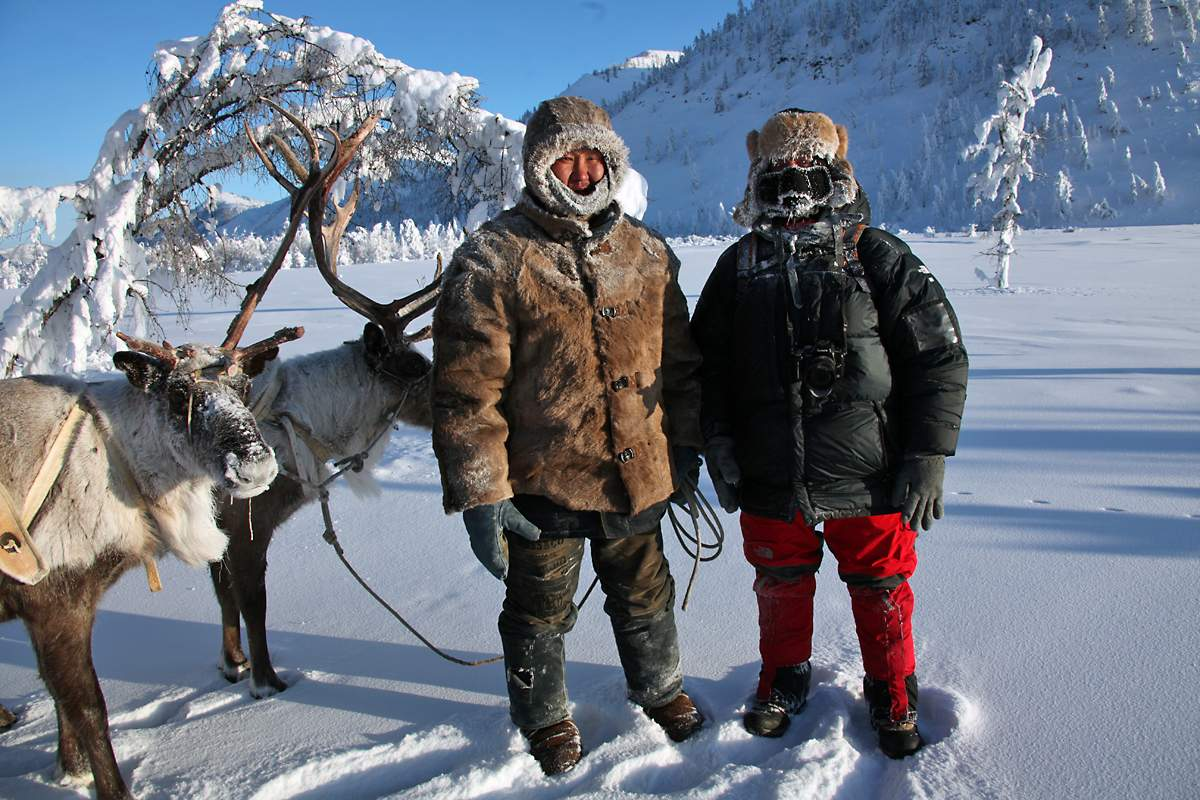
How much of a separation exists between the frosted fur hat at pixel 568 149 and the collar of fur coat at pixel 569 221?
0.8 inches

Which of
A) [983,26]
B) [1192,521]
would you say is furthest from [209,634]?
[983,26]

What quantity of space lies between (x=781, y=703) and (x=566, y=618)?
76cm

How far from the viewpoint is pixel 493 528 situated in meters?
2.06

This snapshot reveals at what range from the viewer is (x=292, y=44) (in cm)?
620

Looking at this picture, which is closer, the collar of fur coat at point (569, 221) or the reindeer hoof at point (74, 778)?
the collar of fur coat at point (569, 221)

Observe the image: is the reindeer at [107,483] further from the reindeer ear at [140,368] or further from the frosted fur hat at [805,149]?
the frosted fur hat at [805,149]

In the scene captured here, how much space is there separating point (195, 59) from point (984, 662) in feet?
22.7

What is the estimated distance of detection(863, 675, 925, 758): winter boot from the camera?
81.0 inches

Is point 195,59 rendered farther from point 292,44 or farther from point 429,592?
point 429,592

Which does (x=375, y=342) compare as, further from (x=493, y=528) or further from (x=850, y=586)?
(x=850, y=586)

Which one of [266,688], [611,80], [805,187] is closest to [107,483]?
[266,688]

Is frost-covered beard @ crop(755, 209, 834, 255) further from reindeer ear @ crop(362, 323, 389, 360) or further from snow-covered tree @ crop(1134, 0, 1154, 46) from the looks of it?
snow-covered tree @ crop(1134, 0, 1154, 46)

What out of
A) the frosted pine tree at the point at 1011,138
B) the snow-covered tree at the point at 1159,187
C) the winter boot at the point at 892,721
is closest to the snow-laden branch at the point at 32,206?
the winter boot at the point at 892,721

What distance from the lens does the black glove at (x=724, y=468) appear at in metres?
2.24
